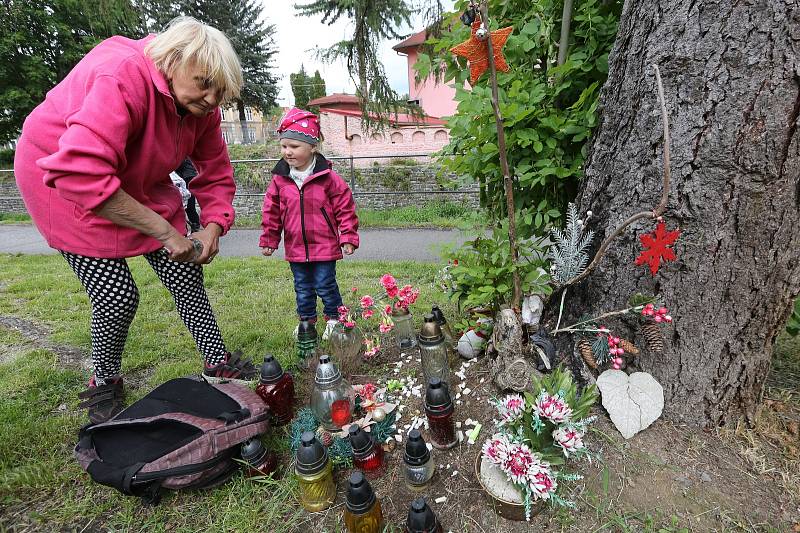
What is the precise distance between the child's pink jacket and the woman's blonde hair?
1046 mm

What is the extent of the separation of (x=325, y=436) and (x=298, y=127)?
1757 millimetres

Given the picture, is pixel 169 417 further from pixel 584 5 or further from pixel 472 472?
pixel 584 5

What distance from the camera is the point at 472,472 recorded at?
1519mm

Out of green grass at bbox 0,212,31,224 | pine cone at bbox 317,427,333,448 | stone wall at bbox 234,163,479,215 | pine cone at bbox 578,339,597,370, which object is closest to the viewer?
pine cone at bbox 578,339,597,370

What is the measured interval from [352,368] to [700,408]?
1.57 metres

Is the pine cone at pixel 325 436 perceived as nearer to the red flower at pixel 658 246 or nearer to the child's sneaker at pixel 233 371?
the child's sneaker at pixel 233 371

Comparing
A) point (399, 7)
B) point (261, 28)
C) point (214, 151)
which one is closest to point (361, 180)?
point (399, 7)

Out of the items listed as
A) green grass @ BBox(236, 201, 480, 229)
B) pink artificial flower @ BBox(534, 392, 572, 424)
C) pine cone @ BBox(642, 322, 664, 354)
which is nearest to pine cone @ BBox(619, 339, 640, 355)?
pine cone @ BBox(642, 322, 664, 354)

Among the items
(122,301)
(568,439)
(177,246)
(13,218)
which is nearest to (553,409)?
(568,439)

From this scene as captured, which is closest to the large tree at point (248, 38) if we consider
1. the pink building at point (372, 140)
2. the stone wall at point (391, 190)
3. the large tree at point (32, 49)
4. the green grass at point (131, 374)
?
the large tree at point (32, 49)

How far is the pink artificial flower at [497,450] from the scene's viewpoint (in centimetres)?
132

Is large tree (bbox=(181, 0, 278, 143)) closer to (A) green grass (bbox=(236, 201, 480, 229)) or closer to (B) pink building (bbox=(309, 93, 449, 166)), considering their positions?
(B) pink building (bbox=(309, 93, 449, 166))

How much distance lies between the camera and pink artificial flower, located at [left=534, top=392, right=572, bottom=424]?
4.21 feet

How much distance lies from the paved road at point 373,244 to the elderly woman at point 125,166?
12.1 ft
